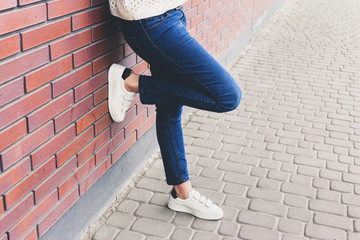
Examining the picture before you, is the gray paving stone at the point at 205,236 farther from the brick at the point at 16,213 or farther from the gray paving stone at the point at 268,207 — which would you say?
the brick at the point at 16,213

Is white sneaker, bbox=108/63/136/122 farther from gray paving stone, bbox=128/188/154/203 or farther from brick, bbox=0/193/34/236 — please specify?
brick, bbox=0/193/34/236

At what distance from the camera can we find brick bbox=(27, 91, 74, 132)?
2272mm

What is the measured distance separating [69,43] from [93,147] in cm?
68

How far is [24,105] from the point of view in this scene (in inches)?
86.4

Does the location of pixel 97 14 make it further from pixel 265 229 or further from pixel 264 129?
pixel 264 129

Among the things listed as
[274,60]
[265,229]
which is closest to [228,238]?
[265,229]

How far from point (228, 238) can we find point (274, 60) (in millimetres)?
4052

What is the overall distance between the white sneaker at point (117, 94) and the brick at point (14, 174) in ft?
2.70

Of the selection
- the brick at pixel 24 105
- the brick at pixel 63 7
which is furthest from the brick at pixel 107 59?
the brick at pixel 24 105

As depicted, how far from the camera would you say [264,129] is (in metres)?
4.43

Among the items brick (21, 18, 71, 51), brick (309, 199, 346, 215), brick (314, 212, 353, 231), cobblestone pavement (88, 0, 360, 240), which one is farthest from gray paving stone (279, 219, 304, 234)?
brick (21, 18, 71, 51)

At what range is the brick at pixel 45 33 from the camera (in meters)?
2.15

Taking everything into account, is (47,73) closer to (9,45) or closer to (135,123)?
(9,45)

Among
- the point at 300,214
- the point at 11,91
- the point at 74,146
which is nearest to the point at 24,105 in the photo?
the point at 11,91
